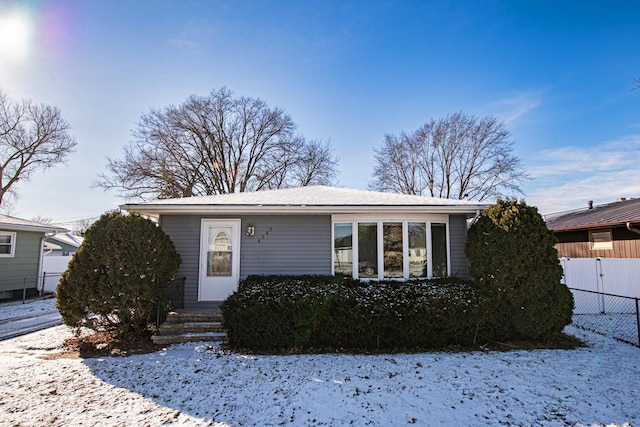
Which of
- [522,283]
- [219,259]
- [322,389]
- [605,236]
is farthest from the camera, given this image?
[605,236]

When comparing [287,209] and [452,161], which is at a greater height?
[452,161]

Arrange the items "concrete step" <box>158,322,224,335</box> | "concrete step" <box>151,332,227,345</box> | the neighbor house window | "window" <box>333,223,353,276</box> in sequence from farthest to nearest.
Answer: the neighbor house window, "window" <box>333,223,353,276</box>, "concrete step" <box>158,322,224,335</box>, "concrete step" <box>151,332,227,345</box>

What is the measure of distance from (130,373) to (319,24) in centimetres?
887

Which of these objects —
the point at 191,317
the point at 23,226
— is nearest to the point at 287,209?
the point at 191,317

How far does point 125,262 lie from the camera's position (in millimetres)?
5797

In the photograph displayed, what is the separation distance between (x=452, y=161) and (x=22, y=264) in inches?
961

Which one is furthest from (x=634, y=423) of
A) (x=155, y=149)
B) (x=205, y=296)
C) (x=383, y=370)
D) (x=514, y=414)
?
(x=155, y=149)

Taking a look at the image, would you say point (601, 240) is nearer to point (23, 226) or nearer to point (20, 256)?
point (23, 226)

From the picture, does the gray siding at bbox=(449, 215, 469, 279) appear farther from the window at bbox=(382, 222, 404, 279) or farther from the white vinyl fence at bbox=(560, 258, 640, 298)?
the white vinyl fence at bbox=(560, 258, 640, 298)

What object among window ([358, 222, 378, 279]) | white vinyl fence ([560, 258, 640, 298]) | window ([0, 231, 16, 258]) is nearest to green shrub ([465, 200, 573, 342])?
window ([358, 222, 378, 279])

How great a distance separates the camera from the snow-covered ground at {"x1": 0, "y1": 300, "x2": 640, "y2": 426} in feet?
11.2

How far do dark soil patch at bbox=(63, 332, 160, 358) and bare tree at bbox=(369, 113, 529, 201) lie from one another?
21.2 metres

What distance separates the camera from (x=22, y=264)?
12164mm

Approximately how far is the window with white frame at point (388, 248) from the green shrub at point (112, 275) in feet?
12.8
